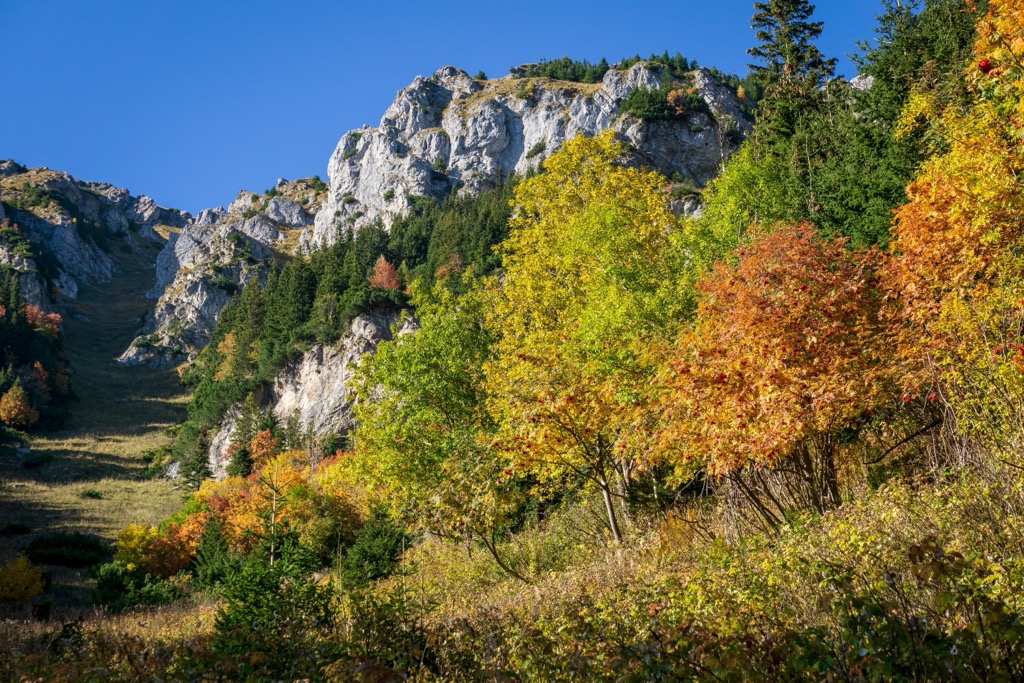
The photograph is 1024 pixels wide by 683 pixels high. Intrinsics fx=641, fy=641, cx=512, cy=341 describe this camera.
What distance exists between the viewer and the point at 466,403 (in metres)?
19.6

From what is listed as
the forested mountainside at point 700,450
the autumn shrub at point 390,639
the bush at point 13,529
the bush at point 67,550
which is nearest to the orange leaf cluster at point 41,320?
the bush at point 13,529

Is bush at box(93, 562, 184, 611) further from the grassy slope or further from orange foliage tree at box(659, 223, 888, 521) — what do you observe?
orange foliage tree at box(659, 223, 888, 521)

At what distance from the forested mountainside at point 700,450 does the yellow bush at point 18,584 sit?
13 centimetres

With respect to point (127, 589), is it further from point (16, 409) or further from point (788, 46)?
point (16, 409)

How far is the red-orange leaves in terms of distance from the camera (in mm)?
8523

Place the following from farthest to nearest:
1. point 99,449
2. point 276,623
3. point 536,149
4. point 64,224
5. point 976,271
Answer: point 64,224, point 536,149, point 99,449, point 976,271, point 276,623

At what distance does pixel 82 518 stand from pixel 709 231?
44.8 meters

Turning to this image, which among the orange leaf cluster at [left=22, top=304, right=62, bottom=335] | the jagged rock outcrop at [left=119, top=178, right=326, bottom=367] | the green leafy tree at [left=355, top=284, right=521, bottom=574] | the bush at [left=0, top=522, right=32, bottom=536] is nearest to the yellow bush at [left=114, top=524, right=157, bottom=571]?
the bush at [left=0, top=522, right=32, bottom=536]

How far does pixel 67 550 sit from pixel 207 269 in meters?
90.7

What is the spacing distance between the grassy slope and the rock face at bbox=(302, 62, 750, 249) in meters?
35.7

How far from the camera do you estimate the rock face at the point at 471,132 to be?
10888cm

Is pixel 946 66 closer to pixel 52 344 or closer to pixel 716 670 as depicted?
pixel 716 670

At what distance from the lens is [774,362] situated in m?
8.63

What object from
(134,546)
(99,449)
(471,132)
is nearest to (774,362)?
(134,546)
